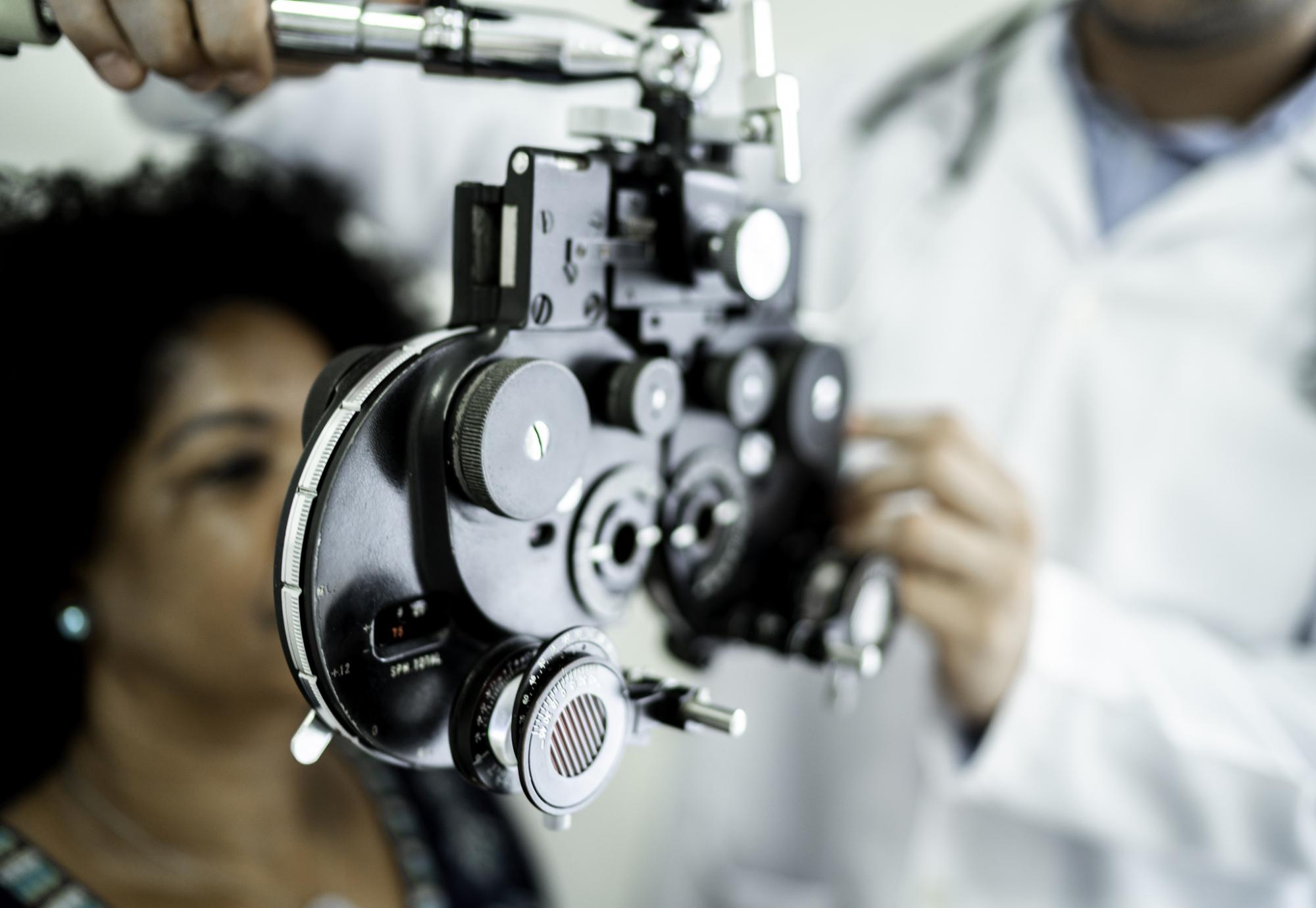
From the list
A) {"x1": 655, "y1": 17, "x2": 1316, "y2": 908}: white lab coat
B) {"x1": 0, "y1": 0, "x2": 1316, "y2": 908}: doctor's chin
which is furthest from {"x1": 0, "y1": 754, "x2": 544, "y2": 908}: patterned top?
{"x1": 655, "y1": 17, "x2": 1316, "y2": 908}: white lab coat

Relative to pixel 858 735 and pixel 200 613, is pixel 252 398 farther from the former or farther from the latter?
pixel 858 735

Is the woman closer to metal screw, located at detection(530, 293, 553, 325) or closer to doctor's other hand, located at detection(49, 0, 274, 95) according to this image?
doctor's other hand, located at detection(49, 0, 274, 95)

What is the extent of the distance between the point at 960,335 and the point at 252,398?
1.92 ft

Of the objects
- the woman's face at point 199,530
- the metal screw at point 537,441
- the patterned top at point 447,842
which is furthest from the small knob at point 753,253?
the patterned top at point 447,842

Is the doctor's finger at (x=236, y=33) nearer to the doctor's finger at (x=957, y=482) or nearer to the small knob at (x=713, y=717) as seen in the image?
the small knob at (x=713, y=717)

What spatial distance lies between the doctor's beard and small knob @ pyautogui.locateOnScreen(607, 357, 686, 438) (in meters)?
0.58

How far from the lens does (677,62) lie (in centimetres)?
38

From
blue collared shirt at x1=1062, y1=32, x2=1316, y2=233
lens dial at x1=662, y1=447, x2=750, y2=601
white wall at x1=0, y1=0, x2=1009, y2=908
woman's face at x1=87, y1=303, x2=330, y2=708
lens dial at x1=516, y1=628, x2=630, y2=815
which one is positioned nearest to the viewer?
lens dial at x1=516, y1=628, x2=630, y2=815

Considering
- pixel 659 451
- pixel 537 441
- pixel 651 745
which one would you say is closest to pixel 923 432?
pixel 659 451

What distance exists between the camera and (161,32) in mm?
349

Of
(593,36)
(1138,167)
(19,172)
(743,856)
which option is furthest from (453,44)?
(743,856)

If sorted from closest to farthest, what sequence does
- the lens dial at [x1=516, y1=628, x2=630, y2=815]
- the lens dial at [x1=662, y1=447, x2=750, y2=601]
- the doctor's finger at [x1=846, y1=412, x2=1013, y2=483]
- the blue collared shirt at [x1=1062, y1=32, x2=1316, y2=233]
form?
the lens dial at [x1=516, y1=628, x2=630, y2=815]
the lens dial at [x1=662, y1=447, x2=750, y2=601]
the doctor's finger at [x1=846, y1=412, x2=1013, y2=483]
the blue collared shirt at [x1=1062, y1=32, x2=1316, y2=233]

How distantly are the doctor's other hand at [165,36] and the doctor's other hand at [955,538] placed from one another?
17.3 inches

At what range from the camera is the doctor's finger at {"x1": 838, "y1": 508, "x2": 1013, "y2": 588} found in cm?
66
